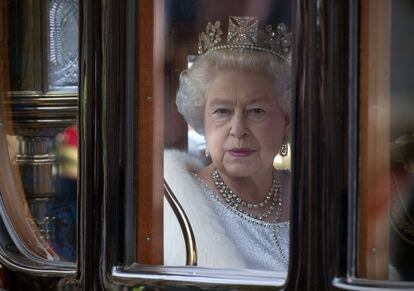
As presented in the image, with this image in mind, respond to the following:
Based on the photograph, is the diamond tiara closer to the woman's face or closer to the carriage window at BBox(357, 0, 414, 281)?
the woman's face

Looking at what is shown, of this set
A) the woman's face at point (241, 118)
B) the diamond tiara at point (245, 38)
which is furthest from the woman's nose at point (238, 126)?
the diamond tiara at point (245, 38)

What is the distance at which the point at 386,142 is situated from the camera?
1395mm

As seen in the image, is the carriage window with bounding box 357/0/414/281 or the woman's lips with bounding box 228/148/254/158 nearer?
the carriage window with bounding box 357/0/414/281

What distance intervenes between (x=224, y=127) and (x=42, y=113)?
551mm

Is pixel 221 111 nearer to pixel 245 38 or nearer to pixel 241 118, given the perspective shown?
pixel 241 118

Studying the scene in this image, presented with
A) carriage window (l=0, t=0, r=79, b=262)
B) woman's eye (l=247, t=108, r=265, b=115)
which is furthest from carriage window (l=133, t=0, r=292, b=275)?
carriage window (l=0, t=0, r=79, b=262)

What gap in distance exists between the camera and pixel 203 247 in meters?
1.57

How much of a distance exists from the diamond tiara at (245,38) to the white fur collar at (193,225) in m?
0.21

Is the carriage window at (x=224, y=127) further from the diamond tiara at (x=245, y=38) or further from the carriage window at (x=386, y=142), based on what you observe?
the carriage window at (x=386, y=142)

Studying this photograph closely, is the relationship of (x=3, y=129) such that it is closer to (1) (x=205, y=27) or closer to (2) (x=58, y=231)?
(2) (x=58, y=231)

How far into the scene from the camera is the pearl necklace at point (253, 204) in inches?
64.1

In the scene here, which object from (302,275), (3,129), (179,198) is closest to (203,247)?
(179,198)

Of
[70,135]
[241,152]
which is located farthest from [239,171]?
[70,135]

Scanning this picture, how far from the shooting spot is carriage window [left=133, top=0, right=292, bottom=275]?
1562 mm
